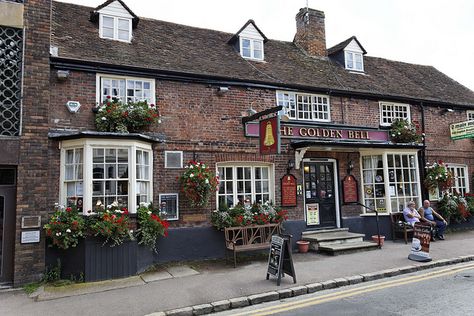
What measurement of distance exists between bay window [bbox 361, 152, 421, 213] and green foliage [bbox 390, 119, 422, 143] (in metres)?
0.60

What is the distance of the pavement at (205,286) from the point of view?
20.2ft

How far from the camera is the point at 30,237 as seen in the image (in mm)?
7797

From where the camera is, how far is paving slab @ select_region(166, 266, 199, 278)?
8.29 m

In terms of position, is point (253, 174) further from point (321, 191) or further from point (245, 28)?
point (245, 28)

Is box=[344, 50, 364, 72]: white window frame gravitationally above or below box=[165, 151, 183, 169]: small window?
above

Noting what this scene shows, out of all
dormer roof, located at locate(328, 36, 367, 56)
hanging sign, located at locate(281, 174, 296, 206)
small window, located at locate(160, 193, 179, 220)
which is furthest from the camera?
dormer roof, located at locate(328, 36, 367, 56)

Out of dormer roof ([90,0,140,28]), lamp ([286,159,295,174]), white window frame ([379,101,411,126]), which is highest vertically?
dormer roof ([90,0,140,28])

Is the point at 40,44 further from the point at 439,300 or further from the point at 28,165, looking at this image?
the point at 439,300

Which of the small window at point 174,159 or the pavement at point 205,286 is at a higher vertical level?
the small window at point 174,159

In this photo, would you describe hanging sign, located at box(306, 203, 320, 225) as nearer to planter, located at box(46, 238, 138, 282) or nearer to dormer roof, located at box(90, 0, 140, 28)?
planter, located at box(46, 238, 138, 282)

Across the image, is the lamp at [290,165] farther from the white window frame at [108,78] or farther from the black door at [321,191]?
the white window frame at [108,78]

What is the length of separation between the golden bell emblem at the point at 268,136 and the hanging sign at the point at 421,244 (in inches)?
178

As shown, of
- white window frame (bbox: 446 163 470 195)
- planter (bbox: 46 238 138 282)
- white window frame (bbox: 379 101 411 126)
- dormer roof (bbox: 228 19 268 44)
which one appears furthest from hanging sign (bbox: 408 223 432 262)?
dormer roof (bbox: 228 19 268 44)

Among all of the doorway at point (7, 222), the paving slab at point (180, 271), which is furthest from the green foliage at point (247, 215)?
the doorway at point (7, 222)
